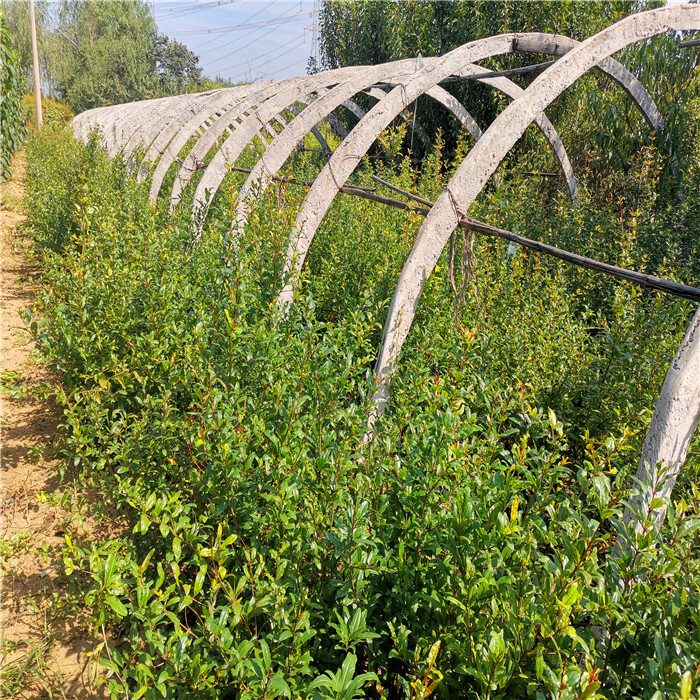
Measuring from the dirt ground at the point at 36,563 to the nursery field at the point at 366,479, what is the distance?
4.2 inches

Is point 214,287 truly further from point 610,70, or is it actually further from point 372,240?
point 610,70

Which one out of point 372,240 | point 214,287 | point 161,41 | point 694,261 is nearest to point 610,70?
point 694,261

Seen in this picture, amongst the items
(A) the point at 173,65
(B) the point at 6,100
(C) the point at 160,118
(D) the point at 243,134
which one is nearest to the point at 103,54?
(A) the point at 173,65

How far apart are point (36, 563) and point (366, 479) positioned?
7.49 feet

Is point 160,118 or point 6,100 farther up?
point 6,100

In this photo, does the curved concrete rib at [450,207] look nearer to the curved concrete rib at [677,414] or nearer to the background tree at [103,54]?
the curved concrete rib at [677,414]

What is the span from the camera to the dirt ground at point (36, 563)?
2375mm

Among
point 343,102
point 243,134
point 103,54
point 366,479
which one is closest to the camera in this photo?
point 366,479

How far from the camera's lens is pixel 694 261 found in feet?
15.2

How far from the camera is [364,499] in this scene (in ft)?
6.54

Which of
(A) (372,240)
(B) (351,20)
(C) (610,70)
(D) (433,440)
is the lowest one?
(D) (433,440)

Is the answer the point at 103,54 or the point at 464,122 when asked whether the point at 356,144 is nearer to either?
the point at 464,122

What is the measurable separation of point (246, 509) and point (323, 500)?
32 cm

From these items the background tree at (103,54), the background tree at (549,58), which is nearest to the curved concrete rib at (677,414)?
the background tree at (549,58)
